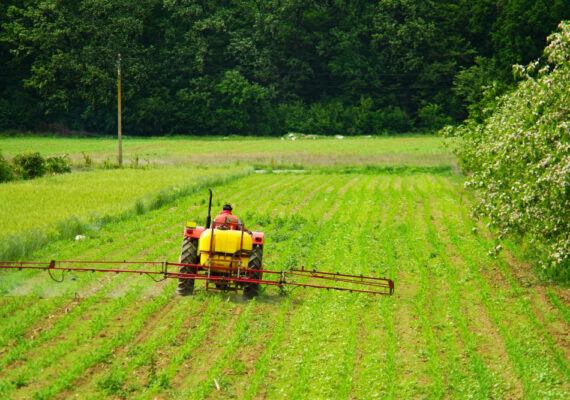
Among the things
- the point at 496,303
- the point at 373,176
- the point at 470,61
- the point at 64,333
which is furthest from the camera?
the point at 470,61

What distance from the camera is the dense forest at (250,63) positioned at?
240 feet

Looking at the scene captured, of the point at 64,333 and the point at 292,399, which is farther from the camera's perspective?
the point at 64,333

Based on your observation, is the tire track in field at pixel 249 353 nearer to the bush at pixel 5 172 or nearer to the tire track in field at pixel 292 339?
the tire track in field at pixel 292 339

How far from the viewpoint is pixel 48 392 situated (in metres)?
8.60

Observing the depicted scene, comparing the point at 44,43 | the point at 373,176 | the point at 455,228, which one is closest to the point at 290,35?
the point at 44,43

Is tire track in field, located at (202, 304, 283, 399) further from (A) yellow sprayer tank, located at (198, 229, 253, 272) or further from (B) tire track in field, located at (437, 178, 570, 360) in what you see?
(B) tire track in field, located at (437, 178, 570, 360)

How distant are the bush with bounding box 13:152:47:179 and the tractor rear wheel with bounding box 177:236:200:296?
22024 millimetres

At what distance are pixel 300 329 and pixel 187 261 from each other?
3.07 metres

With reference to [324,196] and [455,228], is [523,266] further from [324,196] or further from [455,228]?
[324,196]

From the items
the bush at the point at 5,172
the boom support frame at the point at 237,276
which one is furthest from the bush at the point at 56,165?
the boom support frame at the point at 237,276

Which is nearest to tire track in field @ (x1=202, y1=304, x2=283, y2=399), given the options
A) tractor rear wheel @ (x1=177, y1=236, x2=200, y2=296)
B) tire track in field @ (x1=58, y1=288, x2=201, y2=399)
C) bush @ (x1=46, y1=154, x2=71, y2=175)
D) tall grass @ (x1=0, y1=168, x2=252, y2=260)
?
tire track in field @ (x1=58, y1=288, x2=201, y2=399)

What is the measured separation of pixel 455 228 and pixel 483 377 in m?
12.8

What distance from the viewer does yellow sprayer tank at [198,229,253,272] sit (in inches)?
492

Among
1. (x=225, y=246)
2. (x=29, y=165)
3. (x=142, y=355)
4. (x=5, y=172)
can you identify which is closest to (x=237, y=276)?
(x=225, y=246)
